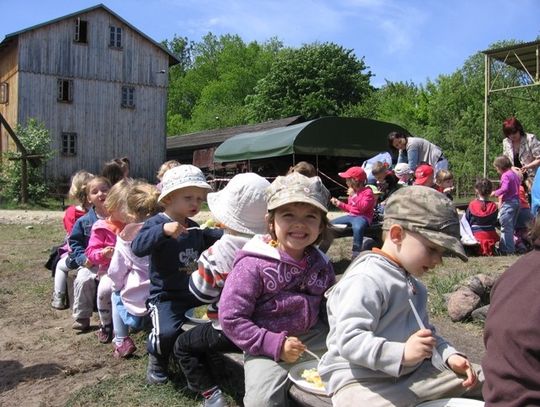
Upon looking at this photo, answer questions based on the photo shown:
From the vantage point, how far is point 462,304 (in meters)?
4.70

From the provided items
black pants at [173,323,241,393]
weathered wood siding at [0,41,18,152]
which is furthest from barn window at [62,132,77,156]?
black pants at [173,323,241,393]

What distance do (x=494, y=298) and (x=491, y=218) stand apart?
7.20 m

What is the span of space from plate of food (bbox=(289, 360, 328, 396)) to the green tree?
41.2 m

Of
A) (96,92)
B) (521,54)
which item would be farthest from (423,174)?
(96,92)

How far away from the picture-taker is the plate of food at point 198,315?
3404 mm

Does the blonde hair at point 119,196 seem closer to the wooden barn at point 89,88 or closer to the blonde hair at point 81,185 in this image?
the blonde hair at point 81,185

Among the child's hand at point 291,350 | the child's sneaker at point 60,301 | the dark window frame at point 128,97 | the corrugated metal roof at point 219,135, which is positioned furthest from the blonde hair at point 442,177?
the dark window frame at point 128,97

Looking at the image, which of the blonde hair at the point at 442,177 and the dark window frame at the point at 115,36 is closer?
the blonde hair at the point at 442,177

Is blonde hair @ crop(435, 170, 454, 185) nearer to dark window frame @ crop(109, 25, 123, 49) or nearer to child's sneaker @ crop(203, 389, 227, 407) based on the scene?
child's sneaker @ crop(203, 389, 227, 407)

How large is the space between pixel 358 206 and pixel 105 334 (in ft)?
11.8

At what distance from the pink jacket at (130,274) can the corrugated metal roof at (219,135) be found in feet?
80.0

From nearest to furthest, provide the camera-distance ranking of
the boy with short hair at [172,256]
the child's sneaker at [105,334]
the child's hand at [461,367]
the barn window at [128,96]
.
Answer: the child's hand at [461,367]
the boy with short hair at [172,256]
the child's sneaker at [105,334]
the barn window at [128,96]

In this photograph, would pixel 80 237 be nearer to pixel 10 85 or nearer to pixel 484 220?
pixel 484 220

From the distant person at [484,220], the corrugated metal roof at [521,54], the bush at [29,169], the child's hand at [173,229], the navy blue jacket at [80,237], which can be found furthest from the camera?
the bush at [29,169]
